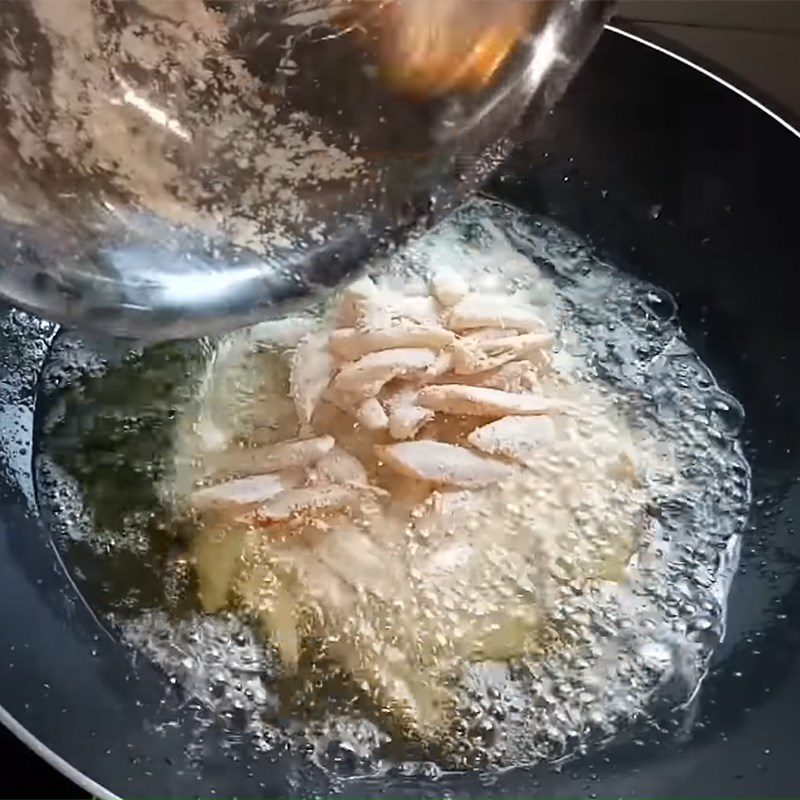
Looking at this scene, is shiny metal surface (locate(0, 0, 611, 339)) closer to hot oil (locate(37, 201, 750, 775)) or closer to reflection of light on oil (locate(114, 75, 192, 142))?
reflection of light on oil (locate(114, 75, 192, 142))

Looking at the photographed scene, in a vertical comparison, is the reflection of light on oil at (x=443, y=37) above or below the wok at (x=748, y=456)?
above

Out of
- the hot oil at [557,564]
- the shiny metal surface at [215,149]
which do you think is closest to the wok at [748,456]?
the hot oil at [557,564]

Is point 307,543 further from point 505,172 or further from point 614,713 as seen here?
point 505,172

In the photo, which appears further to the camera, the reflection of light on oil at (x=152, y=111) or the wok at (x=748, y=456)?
the reflection of light on oil at (x=152, y=111)

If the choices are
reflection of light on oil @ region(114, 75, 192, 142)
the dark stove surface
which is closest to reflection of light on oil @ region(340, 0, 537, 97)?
reflection of light on oil @ region(114, 75, 192, 142)

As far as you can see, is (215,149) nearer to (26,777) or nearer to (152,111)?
(152,111)

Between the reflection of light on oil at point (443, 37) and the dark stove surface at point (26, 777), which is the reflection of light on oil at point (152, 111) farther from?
the dark stove surface at point (26, 777)

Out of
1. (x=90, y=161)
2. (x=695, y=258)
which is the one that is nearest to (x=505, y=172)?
(x=695, y=258)

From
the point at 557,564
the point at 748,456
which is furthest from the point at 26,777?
the point at 748,456
